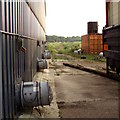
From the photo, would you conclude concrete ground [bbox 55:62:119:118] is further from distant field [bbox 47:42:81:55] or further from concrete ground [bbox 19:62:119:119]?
distant field [bbox 47:42:81:55]

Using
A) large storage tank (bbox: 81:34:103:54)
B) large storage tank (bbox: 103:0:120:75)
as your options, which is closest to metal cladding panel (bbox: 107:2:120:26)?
large storage tank (bbox: 103:0:120:75)

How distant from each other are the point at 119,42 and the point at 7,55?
569cm

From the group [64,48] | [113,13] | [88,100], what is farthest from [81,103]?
[64,48]

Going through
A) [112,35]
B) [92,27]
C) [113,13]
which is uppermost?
[92,27]

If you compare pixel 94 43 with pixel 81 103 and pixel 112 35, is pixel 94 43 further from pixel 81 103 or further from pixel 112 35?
pixel 81 103

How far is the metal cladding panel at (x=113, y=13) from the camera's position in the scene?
891cm

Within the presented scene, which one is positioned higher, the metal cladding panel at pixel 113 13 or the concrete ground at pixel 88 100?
the metal cladding panel at pixel 113 13

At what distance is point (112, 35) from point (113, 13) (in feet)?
3.37

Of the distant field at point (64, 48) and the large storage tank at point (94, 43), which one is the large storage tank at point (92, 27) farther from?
the distant field at point (64, 48)

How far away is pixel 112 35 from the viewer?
9.23m

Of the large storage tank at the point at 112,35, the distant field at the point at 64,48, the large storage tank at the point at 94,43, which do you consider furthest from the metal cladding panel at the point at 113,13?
the distant field at the point at 64,48

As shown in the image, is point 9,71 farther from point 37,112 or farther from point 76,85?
point 76,85

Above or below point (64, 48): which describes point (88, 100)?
below

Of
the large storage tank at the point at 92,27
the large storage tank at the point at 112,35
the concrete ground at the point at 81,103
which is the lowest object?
the concrete ground at the point at 81,103
